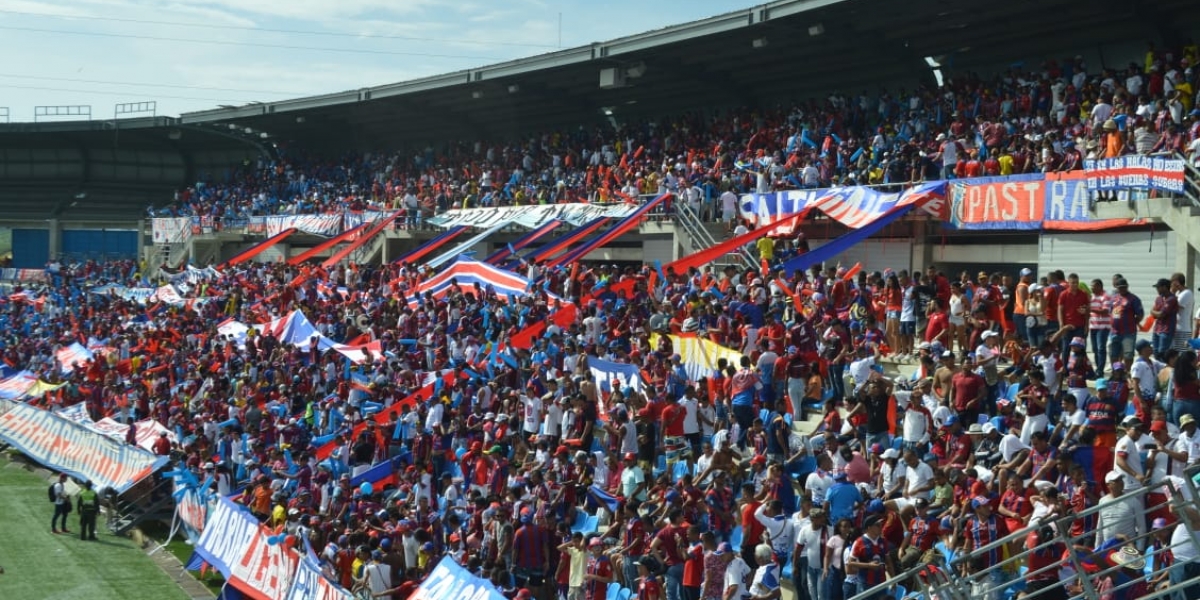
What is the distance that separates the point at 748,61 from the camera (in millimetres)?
28062

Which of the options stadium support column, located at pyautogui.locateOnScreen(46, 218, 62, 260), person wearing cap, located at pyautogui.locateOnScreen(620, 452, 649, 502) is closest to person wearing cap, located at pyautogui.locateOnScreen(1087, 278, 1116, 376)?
person wearing cap, located at pyautogui.locateOnScreen(620, 452, 649, 502)

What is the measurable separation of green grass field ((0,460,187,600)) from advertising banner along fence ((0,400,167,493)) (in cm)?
83

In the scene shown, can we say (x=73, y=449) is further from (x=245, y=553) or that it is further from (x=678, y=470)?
(x=678, y=470)

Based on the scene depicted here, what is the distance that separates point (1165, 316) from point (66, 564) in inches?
570

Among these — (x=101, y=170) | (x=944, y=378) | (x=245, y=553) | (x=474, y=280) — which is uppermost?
(x=101, y=170)

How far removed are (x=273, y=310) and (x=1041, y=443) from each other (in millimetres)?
20474

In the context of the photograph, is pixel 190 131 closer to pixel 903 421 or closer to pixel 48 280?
pixel 48 280

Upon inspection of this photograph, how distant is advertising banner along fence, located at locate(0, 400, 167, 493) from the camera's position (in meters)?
19.6

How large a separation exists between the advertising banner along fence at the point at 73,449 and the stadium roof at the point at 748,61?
1396 cm

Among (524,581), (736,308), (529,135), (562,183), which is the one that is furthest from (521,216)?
(524,581)

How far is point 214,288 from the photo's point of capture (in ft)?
104

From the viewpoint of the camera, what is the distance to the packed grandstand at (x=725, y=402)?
9.45 meters

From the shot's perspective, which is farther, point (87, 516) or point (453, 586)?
point (87, 516)

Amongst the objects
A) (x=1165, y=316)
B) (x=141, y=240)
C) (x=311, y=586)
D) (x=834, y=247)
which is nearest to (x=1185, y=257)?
(x=1165, y=316)
